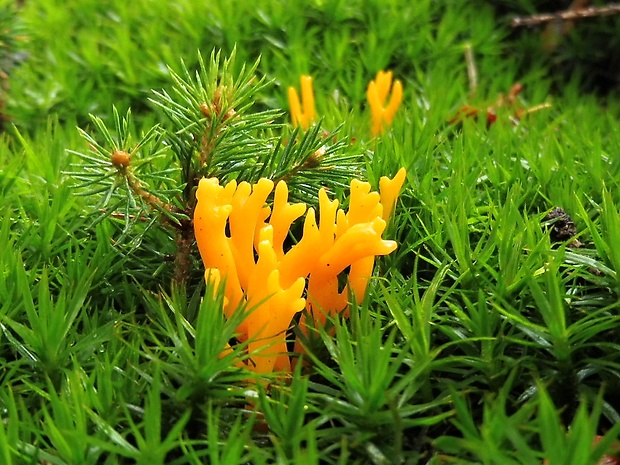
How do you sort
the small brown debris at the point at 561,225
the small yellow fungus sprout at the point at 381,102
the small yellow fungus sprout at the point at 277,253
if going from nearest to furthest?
the small yellow fungus sprout at the point at 277,253, the small brown debris at the point at 561,225, the small yellow fungus sprout at the point at 381,102

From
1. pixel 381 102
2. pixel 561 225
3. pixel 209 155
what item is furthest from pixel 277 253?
pixel 381 102

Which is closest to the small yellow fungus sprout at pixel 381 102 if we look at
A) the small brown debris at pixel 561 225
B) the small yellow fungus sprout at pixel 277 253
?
the small brown debris at pixel 561 225

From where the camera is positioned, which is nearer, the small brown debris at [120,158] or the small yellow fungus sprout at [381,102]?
the small brown debris at [120,158]

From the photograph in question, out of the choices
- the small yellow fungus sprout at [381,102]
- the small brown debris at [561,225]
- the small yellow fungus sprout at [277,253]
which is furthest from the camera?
the small yellow fungus sprout at [381,102]

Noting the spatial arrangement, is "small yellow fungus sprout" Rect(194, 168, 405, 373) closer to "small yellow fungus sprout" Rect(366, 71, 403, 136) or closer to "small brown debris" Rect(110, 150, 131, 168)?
"small brown debris" Rect(110, 150, 131, 168)

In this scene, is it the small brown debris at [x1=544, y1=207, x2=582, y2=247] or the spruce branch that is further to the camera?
the small brown debris at [x1=544, y1=207, x2=582, y2=247]

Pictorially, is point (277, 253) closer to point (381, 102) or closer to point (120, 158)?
point (120, 158)

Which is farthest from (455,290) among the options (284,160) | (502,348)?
(284,160)

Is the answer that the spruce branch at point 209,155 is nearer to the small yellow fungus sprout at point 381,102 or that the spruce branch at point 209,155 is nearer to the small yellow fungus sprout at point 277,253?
the small yellow fungus sprout at point 277,253

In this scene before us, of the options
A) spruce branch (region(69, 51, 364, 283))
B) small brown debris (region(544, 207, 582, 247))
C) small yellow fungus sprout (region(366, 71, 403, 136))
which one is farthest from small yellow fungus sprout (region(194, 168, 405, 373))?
small yellow fungus sprout (region(366, 71, 403, 136))
